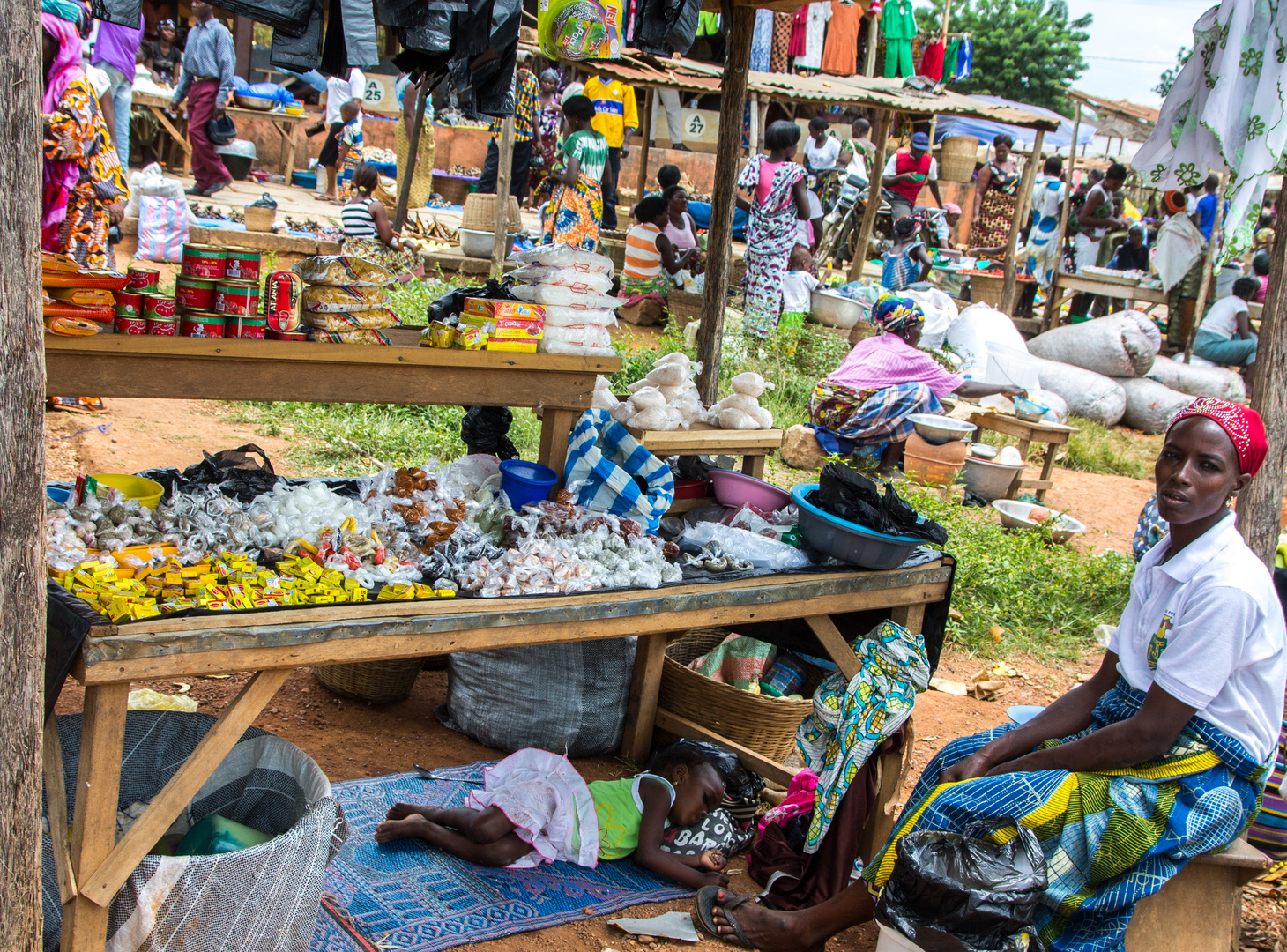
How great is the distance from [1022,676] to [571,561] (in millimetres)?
3188


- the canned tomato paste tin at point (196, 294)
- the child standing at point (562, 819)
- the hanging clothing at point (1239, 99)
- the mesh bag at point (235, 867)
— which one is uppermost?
the hanging clothing at point (1239, 99)

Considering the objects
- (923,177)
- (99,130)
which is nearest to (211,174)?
(99,130)

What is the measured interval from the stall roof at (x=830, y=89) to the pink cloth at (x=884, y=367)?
14.8 feet

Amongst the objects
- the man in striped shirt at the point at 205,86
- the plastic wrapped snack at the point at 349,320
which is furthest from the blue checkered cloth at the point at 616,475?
the man in striped shirt at the point at 205,86

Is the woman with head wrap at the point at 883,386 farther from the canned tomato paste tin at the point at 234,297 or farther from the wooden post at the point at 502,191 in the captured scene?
the canned tomato paste tin at the point at 234,297

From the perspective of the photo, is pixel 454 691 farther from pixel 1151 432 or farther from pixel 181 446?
pixel 1151 432

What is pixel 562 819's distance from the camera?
3299mm

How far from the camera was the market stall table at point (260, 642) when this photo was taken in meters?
2.30

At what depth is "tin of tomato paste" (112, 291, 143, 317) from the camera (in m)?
2.80

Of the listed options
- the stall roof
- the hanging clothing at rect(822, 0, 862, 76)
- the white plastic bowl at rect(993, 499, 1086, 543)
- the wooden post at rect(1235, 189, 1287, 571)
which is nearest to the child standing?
the wooden post at rect(1235, 189, 1287, 571)

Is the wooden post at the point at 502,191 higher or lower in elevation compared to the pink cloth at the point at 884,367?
higher

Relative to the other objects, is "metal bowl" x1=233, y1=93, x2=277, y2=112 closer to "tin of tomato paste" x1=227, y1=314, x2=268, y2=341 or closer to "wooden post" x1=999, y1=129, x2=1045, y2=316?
"wooden post" x1=999, y1=129, x2=1045, y2=316

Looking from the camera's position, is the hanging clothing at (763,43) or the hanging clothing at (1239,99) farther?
the hanging clothing at (763,43)

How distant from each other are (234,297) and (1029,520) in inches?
220
